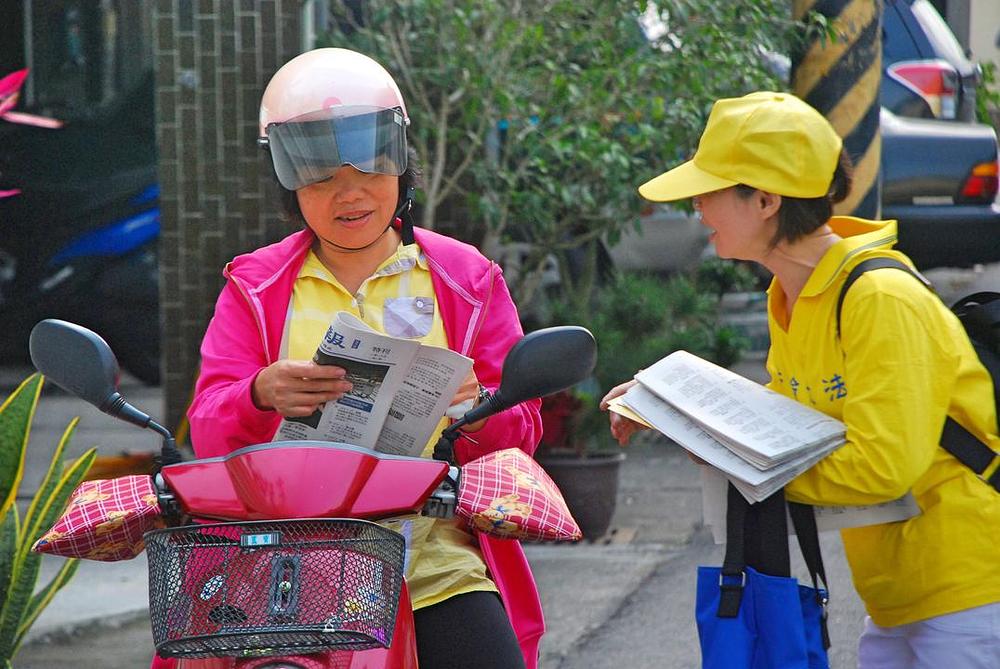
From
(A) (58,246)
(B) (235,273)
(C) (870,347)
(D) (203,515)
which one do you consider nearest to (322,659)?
(D) (203,515)

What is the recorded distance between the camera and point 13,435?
393 centimetres

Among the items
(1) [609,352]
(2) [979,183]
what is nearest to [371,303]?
(1) [609,352]

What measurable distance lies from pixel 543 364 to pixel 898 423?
62cm

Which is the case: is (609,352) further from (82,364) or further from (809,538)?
(82,364)

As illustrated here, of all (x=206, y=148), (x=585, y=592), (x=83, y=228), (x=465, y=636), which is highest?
(x=465, y=636)

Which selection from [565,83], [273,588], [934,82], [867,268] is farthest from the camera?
[934,82]

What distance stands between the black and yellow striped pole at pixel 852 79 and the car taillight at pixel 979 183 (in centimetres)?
400

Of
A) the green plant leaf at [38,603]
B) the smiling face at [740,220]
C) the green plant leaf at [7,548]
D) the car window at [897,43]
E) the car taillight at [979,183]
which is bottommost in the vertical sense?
the car taillight at [979,183]

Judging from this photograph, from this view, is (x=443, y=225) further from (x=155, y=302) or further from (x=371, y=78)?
(x=371, y=78)

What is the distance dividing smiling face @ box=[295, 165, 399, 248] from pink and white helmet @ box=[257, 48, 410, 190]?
0.04 meters

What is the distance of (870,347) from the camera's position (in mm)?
2434

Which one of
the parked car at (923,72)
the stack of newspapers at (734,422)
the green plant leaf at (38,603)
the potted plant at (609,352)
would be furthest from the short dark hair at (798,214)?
the parked car at (923,72)

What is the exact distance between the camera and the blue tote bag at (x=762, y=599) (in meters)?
2.43

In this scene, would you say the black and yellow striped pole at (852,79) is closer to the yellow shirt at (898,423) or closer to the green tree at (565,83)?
the green tree at (565,83)
